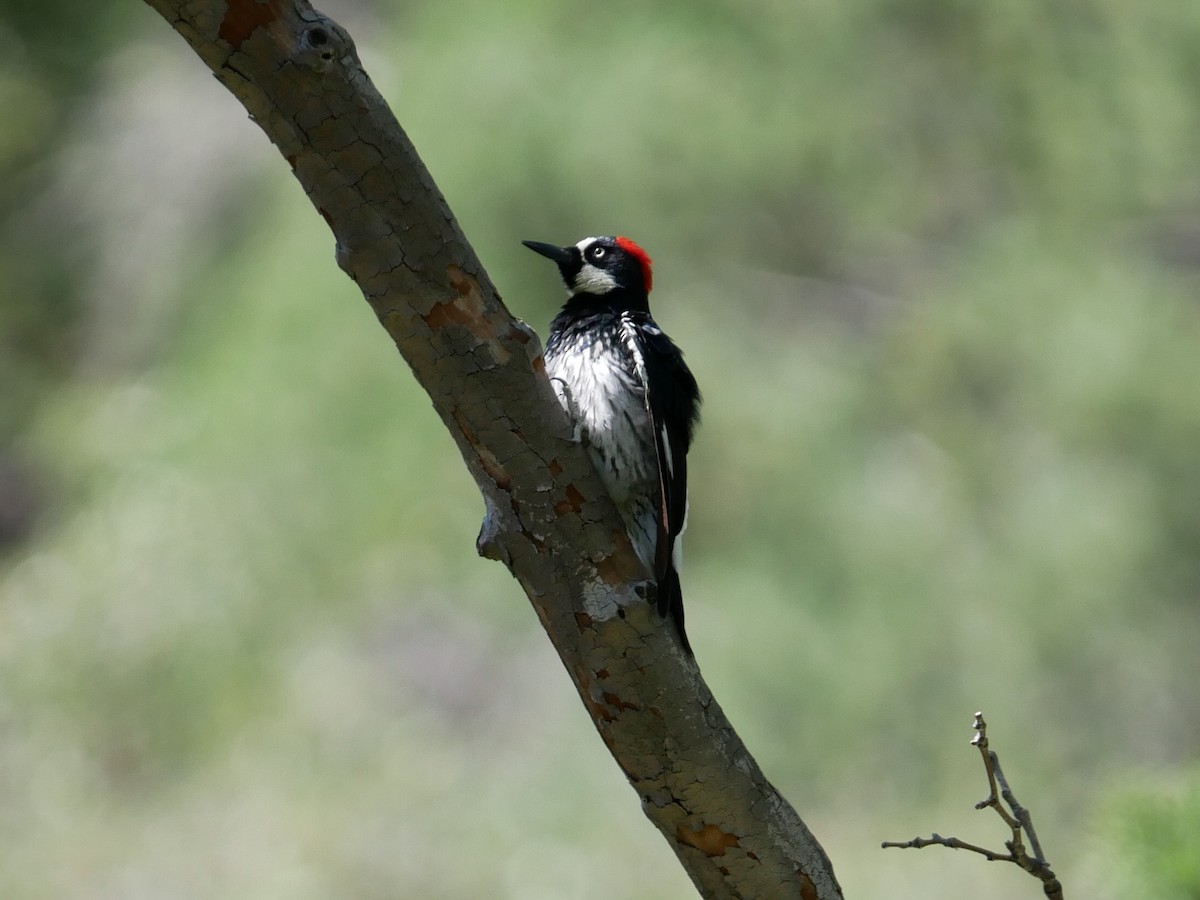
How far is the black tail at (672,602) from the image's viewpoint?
6.48 feet

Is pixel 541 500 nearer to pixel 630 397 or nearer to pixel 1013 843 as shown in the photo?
pixel 1013 843

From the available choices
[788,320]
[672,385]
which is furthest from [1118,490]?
[672,385]

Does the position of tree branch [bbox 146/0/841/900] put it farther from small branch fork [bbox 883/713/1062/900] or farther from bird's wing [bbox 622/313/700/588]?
bird's wing [bbox 622/313/700/588]

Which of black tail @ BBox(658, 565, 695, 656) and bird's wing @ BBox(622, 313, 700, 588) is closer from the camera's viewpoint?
black tail @ BBox(658, 565, 695, 656)

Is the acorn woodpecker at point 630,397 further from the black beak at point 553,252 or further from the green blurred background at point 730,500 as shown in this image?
the green blurred background at point 730,500

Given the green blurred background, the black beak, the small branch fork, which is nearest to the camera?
the small branch fork

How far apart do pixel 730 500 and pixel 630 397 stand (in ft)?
8.01

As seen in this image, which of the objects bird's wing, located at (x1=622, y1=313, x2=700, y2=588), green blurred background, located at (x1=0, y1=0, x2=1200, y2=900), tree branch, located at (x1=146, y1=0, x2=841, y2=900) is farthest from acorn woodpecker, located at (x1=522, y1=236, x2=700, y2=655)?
green blurred background, located at (x1=0, y1=0, x2=1200, y2=900)

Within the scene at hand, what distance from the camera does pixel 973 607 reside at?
16.2 ft

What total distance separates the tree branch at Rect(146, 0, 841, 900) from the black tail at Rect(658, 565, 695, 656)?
0.15ft

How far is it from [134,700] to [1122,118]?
475cm

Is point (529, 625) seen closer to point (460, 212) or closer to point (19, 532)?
point (460, 212)

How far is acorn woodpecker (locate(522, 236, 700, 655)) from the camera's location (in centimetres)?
246

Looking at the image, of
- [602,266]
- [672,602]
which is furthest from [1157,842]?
[602,266]
